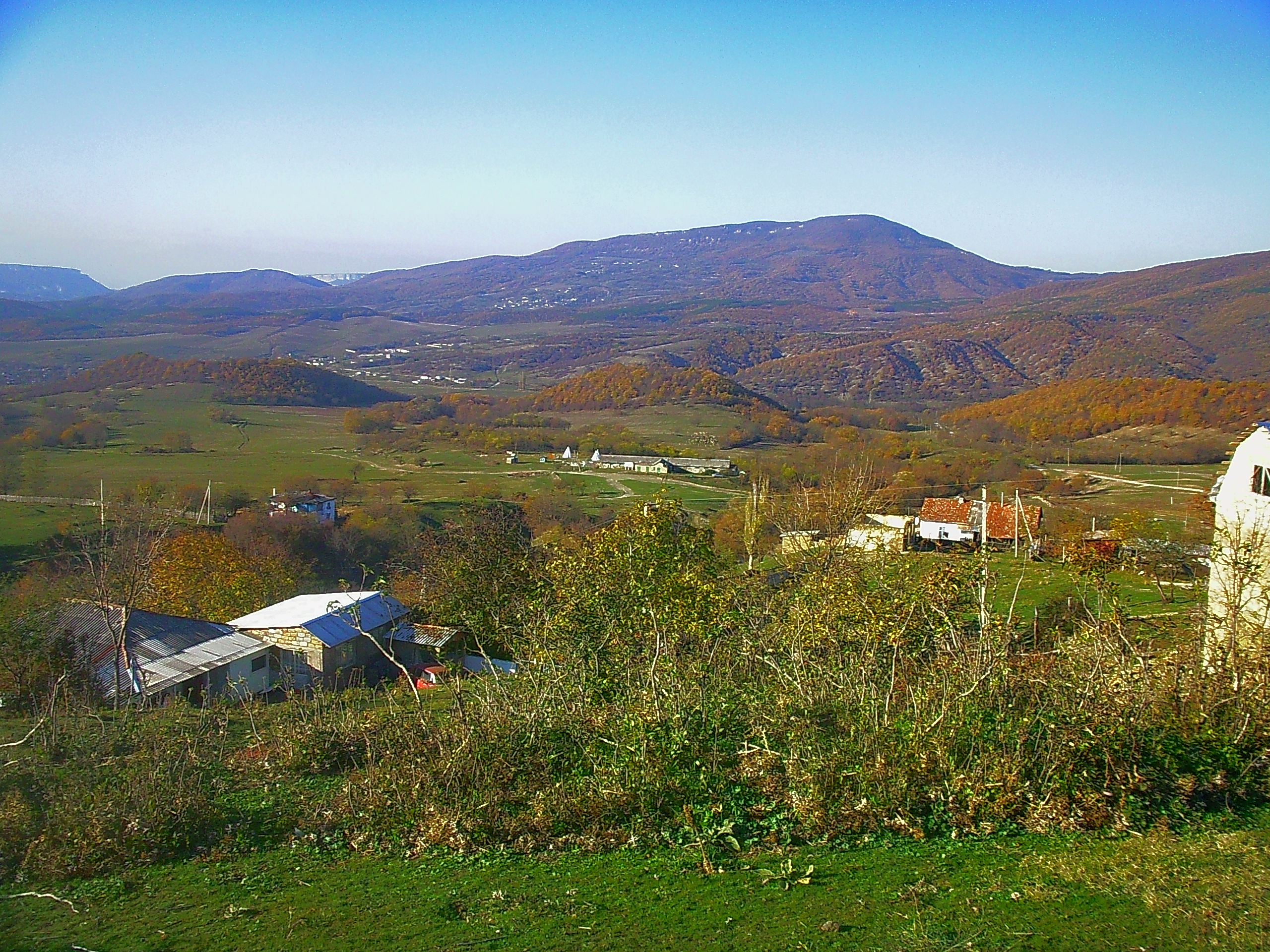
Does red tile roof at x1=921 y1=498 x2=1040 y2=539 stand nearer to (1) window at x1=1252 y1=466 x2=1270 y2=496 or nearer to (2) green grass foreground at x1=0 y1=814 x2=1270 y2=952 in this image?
(1) window at x1=1252 y1=466 x2=1270 y2=496

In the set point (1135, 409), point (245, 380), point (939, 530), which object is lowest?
point (939, 530)

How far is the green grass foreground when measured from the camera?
468 cm

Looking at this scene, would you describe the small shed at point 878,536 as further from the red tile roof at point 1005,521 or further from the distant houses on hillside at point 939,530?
the red tile roof at point 1005,521

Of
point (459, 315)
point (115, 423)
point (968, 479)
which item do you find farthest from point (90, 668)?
point (459, 315)

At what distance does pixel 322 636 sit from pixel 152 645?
2603 millimetres

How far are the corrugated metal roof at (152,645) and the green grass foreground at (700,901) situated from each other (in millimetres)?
7900

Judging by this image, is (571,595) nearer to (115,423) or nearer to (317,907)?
(317,907)

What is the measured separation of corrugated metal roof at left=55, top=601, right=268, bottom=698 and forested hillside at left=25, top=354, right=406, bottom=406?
40509mm

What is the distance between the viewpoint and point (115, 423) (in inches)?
1766

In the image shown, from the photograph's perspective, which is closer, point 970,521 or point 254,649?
point 254,649

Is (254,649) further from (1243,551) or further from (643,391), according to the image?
(643,391)

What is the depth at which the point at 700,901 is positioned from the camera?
203 inches

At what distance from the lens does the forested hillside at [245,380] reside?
184 ft

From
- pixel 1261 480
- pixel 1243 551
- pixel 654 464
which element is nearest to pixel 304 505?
pixel 654 464
